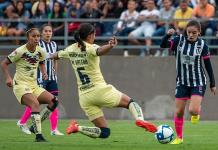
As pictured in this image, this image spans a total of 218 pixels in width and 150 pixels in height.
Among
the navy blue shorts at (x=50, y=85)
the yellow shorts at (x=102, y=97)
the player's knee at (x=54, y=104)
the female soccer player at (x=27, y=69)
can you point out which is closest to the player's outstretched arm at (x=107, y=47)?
the yellow shorts at (x=102, y=97)

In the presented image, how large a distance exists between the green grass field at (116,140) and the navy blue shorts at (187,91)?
874 mm

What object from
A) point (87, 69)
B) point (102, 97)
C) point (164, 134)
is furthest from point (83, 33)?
point (164, 134)

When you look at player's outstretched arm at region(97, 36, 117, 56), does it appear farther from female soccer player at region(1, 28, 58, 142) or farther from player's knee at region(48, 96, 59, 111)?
player's knee at region(48, 96, 59, 111)

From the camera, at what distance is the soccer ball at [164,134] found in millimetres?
14250

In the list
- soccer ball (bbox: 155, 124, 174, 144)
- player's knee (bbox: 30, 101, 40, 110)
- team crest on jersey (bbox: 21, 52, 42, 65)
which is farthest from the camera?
team crest on jersey (bbox: 21, 52, 42, 65)

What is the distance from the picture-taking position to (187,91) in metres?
15.4

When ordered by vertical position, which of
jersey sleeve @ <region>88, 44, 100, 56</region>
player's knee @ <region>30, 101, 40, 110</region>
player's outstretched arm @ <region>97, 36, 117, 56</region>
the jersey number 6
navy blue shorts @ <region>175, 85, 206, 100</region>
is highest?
player's outstretched arm @ <region>97, 36, 117, 56</region>

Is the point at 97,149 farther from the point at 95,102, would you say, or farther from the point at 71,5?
the point at 71,5

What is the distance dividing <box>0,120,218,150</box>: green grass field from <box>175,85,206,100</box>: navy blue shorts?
34.4 inches

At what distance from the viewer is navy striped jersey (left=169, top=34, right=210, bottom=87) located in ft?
50.1

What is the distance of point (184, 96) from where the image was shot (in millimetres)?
15312

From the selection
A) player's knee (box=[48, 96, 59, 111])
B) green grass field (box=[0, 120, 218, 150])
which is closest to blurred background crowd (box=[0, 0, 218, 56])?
green grass field (box=[0, 120, 218, 150])

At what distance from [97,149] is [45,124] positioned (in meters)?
8.49

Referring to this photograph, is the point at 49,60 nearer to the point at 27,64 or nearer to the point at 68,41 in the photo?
the point at 27,64
